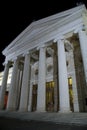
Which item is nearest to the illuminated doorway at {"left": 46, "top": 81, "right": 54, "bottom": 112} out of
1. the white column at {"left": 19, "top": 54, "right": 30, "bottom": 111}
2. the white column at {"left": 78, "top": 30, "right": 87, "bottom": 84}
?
the white column at {"left": 19, "top": 54, "right": 30, "bottom": 111}

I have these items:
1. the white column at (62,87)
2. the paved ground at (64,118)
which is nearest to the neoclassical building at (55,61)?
the white column at (62,87)

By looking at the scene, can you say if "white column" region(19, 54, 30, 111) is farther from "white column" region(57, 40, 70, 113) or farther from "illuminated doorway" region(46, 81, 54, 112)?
"white column" region(57, 40, 70, 113)

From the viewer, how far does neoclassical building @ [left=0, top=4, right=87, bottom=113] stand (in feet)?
40.8

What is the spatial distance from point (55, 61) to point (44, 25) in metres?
5.13

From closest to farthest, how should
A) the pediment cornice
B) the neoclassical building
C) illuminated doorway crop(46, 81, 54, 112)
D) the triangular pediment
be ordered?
the neoclassical building
the pediment cornice
the triangular pediment
illuminated doorway crop(46, 81, 54, 112)

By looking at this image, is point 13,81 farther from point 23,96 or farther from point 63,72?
point 63,72

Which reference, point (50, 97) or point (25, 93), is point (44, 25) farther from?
point (50, 97)

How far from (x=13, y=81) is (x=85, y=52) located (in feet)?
34.1

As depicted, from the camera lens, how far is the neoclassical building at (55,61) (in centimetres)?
1243

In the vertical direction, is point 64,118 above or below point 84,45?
below

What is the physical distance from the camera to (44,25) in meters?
16.7

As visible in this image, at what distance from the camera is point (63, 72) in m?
12.3

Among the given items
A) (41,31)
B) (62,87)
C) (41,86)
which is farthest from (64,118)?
(41,31)

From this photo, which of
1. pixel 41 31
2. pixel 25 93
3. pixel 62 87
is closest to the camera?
pixel 62 87
